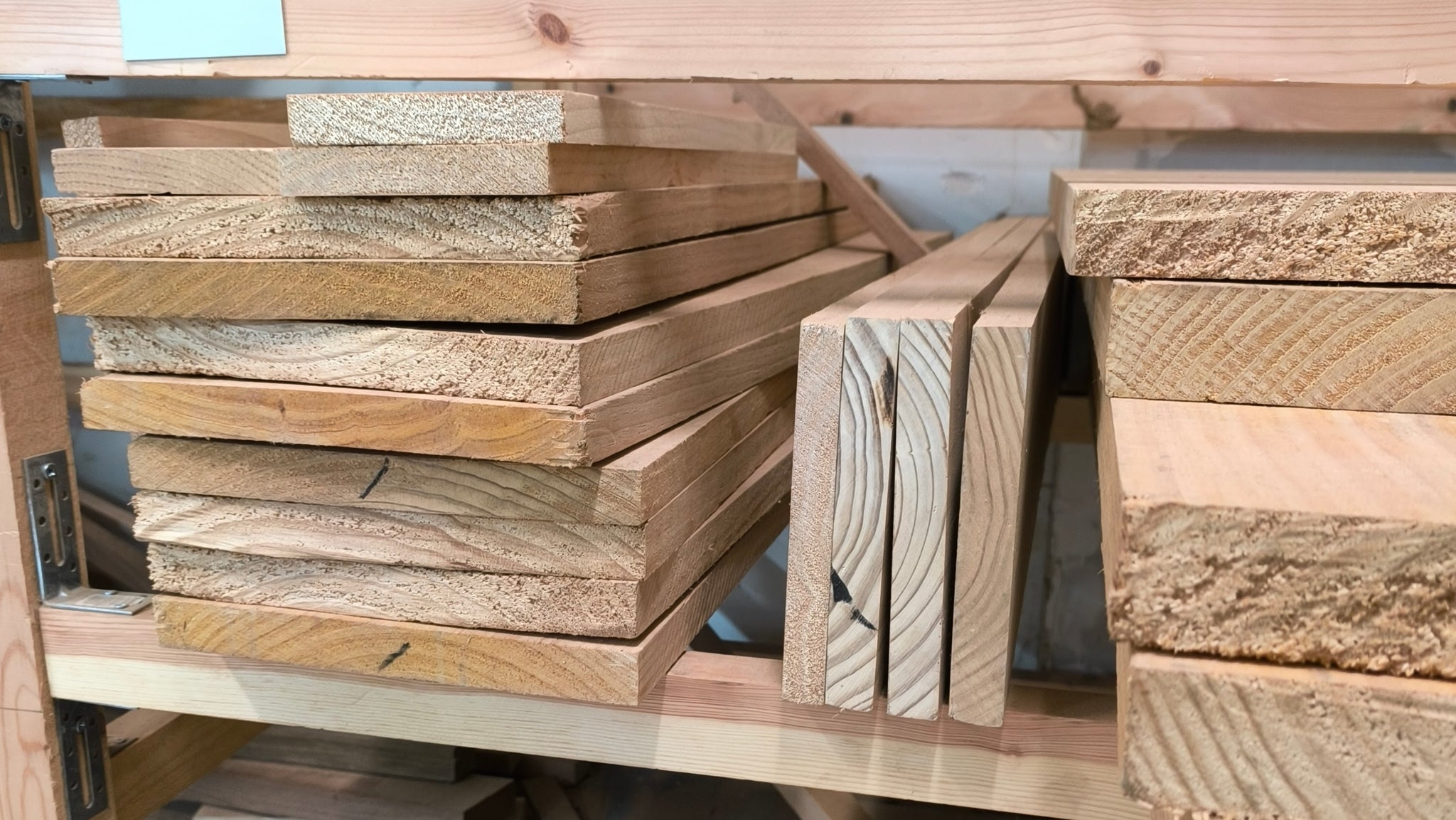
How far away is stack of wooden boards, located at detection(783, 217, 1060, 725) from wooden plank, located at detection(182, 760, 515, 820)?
1.14 m

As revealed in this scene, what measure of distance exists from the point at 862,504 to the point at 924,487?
0.06 metres

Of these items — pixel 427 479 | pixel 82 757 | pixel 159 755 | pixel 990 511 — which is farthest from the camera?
pixel 159 755

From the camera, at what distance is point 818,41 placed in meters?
0.98

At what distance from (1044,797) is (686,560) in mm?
473

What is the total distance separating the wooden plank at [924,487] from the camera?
0.92 meters

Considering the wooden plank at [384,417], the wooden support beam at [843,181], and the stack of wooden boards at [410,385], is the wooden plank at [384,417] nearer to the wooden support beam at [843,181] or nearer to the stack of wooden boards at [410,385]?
the stack of wooden boards at [410,385]

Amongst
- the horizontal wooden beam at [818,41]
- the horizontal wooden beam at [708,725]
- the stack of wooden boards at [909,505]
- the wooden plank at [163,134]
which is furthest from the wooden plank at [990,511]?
the wooden plank at [163,134]

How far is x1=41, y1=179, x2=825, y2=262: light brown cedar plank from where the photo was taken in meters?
0.99

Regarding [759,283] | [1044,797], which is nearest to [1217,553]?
[1044,797]

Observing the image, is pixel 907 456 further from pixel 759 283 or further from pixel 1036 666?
pixel 1036 666

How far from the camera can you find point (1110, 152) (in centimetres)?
214

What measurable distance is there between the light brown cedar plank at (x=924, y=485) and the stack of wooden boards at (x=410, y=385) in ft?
0.86

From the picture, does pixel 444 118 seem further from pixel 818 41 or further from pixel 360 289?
pixel 818 41

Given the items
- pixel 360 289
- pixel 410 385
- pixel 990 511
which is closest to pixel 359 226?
pixel 360 289
